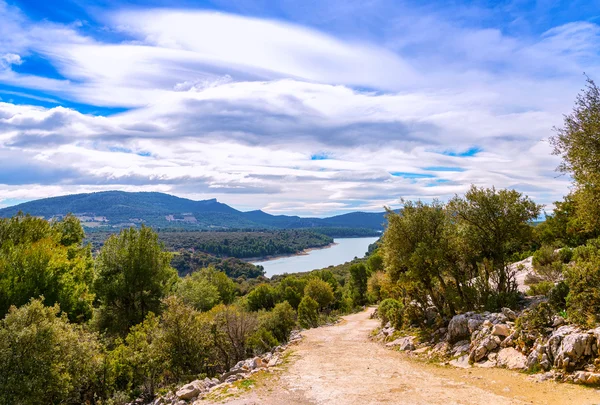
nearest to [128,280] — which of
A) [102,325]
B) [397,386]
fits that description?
[102,325]

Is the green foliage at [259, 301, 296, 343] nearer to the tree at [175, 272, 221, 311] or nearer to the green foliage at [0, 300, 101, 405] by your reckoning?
the tree at [175, 272, 221, 311]

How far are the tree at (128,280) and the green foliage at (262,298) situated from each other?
26.0m

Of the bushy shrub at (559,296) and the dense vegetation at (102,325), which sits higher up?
the bushy shrub at (559,296)

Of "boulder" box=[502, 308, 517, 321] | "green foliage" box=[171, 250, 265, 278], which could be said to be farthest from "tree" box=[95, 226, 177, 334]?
"green foliage" box=[171, 250, 265, 278]

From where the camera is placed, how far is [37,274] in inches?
748

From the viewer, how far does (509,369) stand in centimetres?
1134

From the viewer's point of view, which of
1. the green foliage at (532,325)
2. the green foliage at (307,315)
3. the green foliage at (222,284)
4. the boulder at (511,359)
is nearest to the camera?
the boulder at (511,359)

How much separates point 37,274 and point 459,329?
20443mm

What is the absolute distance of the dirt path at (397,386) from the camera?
9117 millimetres

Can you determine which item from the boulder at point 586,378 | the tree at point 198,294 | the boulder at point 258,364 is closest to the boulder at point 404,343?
the boulder at point 258,364

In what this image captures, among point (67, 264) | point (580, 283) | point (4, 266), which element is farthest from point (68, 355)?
point (580, 283)

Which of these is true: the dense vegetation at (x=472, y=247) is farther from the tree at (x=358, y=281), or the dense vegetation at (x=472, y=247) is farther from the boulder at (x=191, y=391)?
the tree at (x=358, y=281)

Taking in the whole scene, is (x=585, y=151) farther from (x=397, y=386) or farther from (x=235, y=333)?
(x=235, y=333)

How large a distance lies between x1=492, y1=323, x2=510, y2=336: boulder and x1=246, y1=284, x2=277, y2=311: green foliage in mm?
39715
